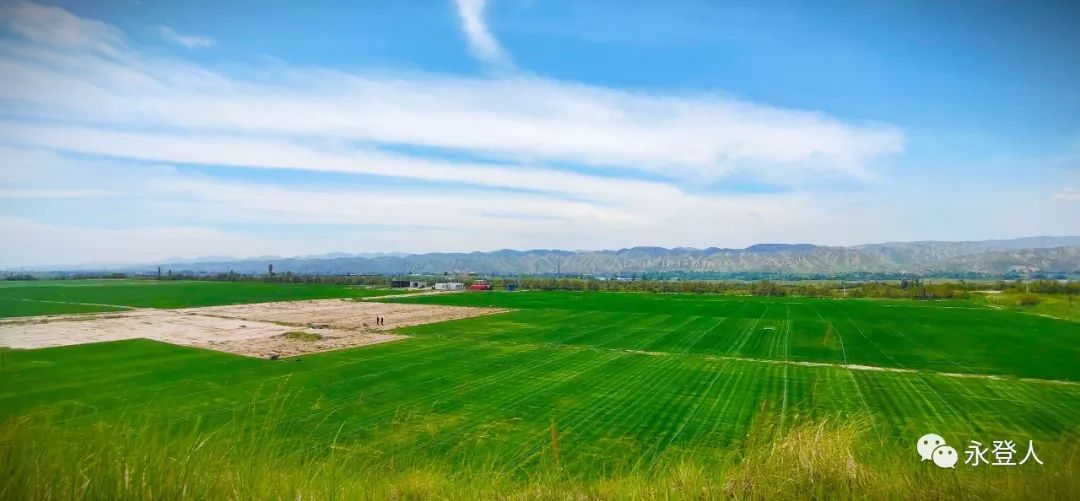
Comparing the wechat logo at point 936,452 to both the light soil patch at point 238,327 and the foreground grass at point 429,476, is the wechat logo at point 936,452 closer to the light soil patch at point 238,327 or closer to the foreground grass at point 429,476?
the foreground grass at point 429,476

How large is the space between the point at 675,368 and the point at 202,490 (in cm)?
2715

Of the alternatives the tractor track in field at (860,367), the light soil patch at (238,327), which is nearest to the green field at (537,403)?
the tractor track in field at (860,367)

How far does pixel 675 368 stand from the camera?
2773 cm

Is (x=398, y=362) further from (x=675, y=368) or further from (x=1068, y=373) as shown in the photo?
Result: (x=1068, y=373)

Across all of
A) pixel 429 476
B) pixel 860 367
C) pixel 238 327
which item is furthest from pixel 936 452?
pixel 238 327

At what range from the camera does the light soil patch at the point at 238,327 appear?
34.1m

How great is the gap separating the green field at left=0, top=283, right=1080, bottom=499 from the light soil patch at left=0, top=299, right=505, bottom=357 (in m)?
3.03

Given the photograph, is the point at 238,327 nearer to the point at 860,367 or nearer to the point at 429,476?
the point at 860,367

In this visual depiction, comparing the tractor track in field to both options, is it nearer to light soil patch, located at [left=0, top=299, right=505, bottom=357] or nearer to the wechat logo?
light soil patch, located at [left=0, top=299, right=505, bottom=357]

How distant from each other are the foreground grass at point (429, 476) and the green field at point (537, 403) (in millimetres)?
22

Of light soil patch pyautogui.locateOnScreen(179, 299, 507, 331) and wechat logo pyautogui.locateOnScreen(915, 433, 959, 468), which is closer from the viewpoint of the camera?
wechat logo pyautogui.locateOnScreen(915, 433, 959, 468)

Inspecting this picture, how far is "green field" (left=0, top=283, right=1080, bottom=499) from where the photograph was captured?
328 cm

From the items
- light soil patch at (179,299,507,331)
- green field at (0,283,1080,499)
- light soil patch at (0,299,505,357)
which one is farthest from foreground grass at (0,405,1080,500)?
light soil patch at (179,299,507,331)

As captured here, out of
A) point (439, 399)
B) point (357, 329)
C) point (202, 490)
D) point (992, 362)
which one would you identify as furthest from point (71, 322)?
point (992, 362)
